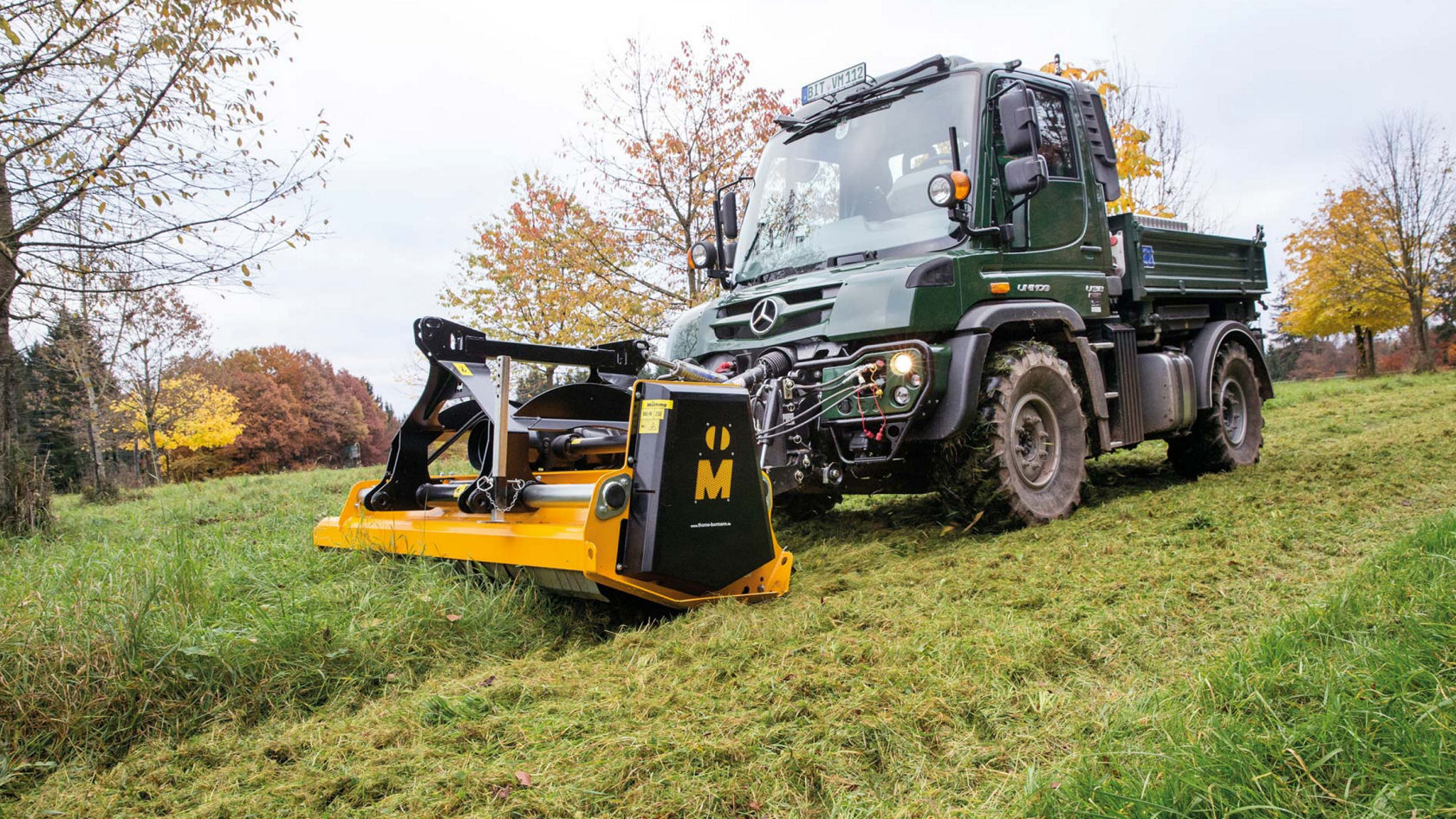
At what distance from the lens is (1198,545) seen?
4332 millimetres

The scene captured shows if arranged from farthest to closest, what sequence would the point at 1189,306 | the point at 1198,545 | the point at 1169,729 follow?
1. the point at 1189,306
2. the point at 1198,545
3. the point at 1169,729

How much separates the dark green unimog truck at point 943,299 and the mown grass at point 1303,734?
2.39 m

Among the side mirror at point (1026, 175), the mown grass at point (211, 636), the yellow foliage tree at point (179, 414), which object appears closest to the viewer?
the mown grass at point (211, 636)

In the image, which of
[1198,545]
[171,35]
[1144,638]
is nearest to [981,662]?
[1144,638]

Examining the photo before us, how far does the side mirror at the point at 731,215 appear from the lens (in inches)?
254

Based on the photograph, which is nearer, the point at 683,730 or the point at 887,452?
the point at 683,730

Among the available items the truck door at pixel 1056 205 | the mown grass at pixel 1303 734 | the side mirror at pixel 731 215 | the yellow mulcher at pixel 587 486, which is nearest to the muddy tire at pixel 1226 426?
the truck door at pixel 1056 205

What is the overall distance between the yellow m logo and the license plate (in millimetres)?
3185

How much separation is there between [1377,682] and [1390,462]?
533 centimetres

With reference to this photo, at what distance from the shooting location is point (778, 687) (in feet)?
8.99

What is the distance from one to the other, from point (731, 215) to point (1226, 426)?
A: 449 centimetres

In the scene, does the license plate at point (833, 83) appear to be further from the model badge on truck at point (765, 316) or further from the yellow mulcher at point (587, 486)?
the yellow mulcher at point (587, 486)

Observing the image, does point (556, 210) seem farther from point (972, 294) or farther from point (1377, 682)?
point (1377, 682)

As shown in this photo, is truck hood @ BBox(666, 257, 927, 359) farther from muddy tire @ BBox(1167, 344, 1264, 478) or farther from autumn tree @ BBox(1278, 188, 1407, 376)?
autumn tree @ BBox(1278, 188, 1407, 376)
